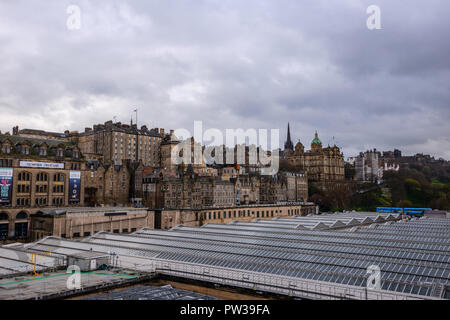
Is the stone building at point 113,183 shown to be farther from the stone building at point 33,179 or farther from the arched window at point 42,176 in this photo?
the arched window at point 42,176

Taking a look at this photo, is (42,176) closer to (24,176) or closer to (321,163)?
(24,176)

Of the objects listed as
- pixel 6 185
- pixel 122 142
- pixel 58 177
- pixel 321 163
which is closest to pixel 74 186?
pixel 58 177

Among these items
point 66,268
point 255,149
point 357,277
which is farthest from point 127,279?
point 255,149

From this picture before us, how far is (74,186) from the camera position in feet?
256

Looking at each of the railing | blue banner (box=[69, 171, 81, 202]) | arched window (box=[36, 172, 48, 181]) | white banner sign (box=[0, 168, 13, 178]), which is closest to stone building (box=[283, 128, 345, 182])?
blue banner (box=[69, 171, 81, 202])

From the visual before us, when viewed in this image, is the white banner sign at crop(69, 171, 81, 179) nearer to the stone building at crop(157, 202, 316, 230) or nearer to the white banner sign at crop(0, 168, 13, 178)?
the white banner sign at crop(0, 168, 13, 178)

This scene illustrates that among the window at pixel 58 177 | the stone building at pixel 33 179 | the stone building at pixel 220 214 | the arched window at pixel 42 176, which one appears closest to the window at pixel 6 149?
the stone building at pixel 33 179

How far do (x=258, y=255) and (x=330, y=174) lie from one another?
150 metres

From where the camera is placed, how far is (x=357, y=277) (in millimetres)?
29484

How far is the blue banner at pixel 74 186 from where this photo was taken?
254ft

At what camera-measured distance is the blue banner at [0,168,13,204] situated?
217ft

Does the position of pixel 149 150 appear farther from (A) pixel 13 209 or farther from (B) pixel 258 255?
(B) pixel 258 255

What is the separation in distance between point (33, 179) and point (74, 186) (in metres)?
8.78
